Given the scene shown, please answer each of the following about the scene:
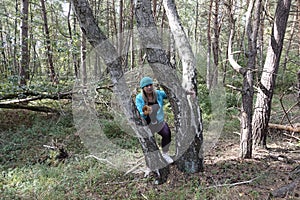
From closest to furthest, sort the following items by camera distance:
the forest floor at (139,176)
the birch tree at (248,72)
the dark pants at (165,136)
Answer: the forest floor at (139,176) < the birch tree at (248,72) < the dark pants at (165,136)

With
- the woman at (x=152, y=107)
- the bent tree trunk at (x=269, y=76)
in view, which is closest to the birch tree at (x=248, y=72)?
the bent tree trunk at (x=269, y=76)

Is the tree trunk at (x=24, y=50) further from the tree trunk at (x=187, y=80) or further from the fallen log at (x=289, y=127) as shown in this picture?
the fallen log at (x=289, y=127)

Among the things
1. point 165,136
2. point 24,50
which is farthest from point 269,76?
point 24,50

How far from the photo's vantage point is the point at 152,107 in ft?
13.4

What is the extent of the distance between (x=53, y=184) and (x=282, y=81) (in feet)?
45.4

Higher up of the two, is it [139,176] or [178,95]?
[178,95]

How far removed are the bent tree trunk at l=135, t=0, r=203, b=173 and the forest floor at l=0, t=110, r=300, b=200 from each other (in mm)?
336

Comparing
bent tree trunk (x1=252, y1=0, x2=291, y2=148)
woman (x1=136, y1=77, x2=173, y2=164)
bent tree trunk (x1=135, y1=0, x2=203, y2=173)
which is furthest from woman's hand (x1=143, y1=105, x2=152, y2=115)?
bent tree trunk (x1=252, y1=0, x2=291, y2=148)

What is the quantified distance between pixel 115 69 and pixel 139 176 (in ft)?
6.02

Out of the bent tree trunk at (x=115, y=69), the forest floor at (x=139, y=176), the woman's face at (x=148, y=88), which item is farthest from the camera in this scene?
the woman's face at (x=148, y=88)

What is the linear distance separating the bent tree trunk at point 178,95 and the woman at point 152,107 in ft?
0.94

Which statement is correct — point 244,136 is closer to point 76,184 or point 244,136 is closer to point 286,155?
point 286,155

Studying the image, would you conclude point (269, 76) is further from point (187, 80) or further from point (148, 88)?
point (148, 88)

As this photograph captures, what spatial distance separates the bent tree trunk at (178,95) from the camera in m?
3.56
